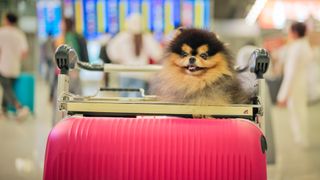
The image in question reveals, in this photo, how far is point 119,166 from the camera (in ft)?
4.67

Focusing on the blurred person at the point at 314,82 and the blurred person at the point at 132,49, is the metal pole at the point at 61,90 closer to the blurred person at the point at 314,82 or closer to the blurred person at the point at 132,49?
the blurred person at the point at 132,49

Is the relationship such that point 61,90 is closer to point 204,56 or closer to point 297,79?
point 204,56

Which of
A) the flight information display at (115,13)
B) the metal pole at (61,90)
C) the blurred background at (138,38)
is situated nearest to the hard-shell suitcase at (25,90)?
the blurred background at (138,38)

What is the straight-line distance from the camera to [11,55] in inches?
214

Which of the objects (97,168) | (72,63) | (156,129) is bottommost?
(97,168)

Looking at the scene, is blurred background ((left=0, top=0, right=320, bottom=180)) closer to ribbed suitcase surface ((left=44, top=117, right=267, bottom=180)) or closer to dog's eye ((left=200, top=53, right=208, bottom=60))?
dog's eye ((left=200, top=53, right=208, bottom=60))

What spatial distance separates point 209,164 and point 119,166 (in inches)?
11.6

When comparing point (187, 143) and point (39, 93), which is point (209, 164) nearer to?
point (187, 143)

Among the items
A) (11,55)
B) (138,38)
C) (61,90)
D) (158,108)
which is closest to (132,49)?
(138,38)

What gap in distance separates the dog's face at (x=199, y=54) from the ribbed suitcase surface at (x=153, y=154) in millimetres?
345

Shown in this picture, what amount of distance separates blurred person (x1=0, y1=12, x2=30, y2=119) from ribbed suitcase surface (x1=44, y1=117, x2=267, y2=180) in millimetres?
4302

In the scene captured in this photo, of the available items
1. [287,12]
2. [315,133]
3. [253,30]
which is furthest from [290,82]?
[253,30]

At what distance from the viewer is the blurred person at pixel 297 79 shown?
15.5ft

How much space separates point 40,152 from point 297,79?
286 cm
